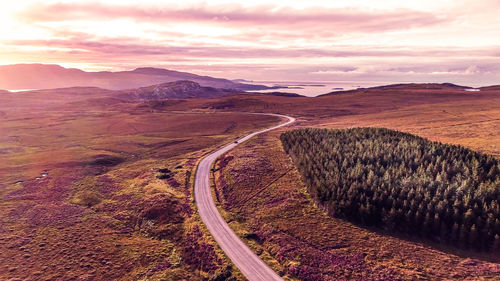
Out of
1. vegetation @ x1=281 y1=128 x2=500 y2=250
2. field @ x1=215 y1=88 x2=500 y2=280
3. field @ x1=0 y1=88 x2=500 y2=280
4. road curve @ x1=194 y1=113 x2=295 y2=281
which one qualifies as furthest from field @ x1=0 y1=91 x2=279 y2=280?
vegetation @ x1=281 y1=128 x2=500 y2=250

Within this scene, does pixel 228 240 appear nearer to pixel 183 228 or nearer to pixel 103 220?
pixel 183 228

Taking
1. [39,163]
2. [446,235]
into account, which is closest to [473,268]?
[446,235]

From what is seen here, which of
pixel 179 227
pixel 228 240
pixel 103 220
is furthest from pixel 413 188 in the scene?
pixel 103 220

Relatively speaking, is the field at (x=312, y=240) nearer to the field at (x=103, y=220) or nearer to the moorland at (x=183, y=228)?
the moorland at (x=183, y=228)

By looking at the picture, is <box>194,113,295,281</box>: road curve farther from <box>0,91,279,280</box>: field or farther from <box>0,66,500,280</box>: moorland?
<box>0,91,279,280</box>: field

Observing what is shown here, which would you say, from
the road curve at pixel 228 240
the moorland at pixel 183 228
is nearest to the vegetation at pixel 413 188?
the moorland at pixel 183 228

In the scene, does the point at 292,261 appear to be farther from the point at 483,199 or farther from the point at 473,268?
the point at 483,199

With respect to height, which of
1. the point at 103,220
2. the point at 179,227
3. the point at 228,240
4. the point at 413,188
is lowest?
the point at 103,220

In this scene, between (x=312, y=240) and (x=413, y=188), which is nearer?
(x=312, y=240)
